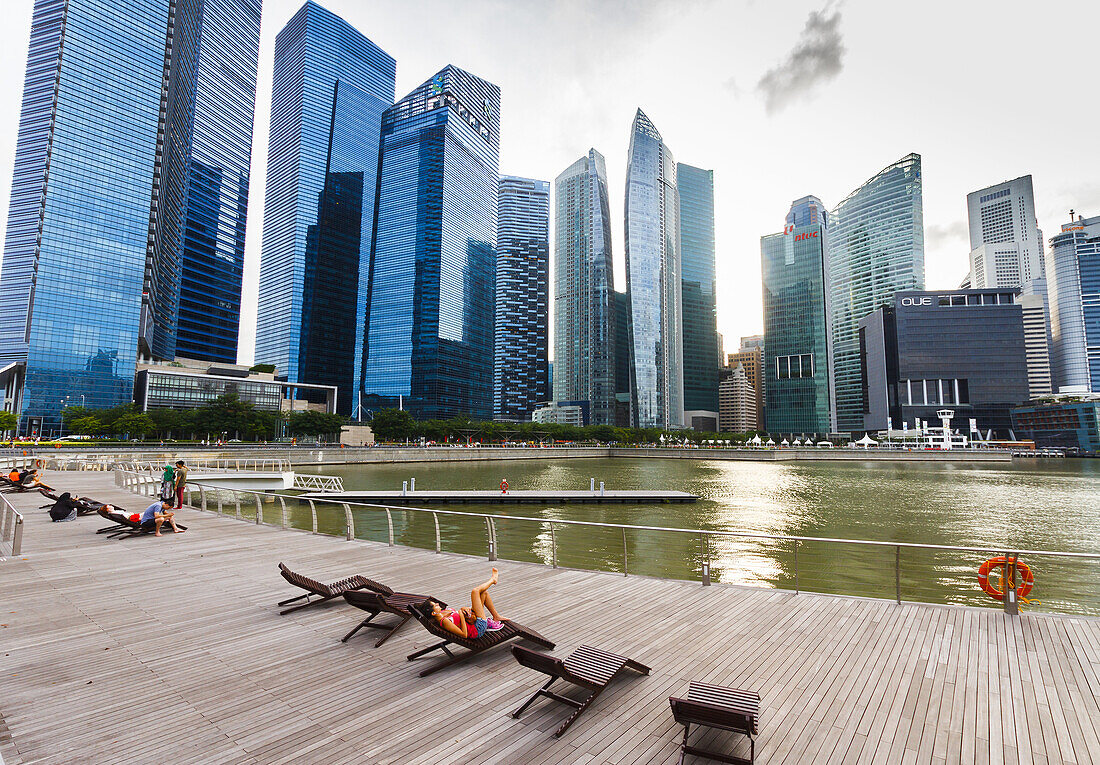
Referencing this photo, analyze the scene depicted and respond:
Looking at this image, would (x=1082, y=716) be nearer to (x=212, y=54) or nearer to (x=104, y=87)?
(x=104, y=87)

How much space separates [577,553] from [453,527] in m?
8.50

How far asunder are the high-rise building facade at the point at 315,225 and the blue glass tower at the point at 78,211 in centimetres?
6019

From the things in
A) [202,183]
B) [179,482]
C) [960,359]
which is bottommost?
[179,482]

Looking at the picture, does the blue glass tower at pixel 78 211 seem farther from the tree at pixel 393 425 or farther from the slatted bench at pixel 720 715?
the slatted bench at pixel 720 715

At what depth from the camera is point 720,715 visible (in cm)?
401

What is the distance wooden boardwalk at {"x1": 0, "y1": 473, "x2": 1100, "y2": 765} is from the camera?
4383 mm

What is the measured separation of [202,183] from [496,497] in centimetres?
18086

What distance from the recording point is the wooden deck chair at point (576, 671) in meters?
4.80

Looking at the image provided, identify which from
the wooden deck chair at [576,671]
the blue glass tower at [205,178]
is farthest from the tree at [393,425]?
the wooden deck chair at [576,671]

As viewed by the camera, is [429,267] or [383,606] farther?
[429,267]

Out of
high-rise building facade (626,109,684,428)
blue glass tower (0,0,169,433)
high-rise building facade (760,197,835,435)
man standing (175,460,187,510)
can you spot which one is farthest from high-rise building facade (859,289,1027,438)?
blue glass tower (0,0,169,433)

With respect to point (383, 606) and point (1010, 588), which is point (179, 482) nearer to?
point (383, 606)

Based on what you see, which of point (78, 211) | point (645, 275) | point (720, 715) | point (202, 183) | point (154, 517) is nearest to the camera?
point (720, 715)

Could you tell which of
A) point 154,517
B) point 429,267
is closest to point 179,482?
point 154,517
